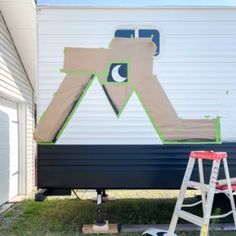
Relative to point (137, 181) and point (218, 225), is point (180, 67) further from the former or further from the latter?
point (218, 225)

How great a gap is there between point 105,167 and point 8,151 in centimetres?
293

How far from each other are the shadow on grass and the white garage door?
43 cm

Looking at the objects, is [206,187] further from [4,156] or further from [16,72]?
[16,72]

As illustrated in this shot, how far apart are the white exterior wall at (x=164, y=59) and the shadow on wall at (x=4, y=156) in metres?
2.17

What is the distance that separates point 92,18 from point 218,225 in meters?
3.20

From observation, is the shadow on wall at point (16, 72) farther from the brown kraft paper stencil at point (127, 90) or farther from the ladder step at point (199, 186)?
the ladder step at point (199, 186)

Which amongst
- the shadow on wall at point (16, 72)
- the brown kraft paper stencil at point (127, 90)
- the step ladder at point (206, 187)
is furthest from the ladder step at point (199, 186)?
the shadow on wall at point (16, 72)

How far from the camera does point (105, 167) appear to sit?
4.52 metres

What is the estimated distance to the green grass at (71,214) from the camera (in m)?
4.98

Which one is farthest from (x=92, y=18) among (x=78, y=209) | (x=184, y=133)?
(x=78, y=209)

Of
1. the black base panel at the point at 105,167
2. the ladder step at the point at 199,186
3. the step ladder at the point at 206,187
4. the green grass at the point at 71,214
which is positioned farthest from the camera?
the green grass at the point at 71,214

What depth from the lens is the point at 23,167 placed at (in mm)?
7664

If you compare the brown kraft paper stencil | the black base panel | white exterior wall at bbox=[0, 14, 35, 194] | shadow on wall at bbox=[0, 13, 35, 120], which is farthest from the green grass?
shadow on wall at bbox=[0, 13, 35, 120]

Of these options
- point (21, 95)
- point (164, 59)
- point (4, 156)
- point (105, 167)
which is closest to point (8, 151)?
point (4, 156)
